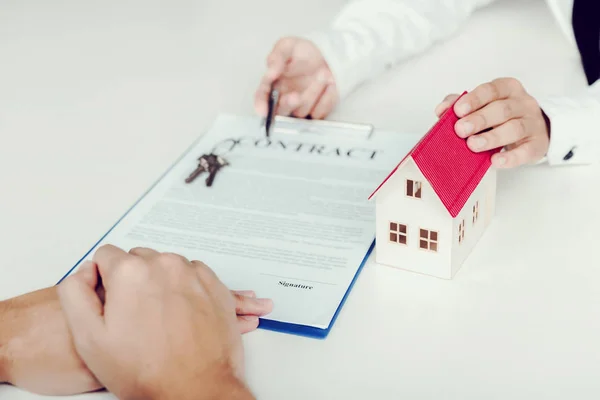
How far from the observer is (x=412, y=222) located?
715mm

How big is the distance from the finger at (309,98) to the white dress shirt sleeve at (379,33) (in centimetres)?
4

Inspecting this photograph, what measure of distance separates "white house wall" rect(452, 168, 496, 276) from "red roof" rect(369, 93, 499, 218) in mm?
19

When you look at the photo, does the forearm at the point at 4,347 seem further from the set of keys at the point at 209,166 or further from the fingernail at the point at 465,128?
the fingernail at the point at 465,128

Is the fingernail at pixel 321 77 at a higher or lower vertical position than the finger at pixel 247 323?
higher

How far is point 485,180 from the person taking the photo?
0.77 meters

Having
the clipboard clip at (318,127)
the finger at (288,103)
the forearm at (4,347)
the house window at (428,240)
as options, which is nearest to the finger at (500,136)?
the house window at (428,240)

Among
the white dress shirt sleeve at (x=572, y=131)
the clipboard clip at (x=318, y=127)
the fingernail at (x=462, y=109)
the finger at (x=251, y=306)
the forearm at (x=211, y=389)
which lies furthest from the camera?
the clipboard clip at (x=318, y=127)

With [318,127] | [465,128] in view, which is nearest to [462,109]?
[465,128]

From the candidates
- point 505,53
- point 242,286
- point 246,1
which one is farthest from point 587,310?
point 246,1

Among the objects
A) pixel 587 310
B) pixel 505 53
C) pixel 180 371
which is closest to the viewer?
pixel 180 371

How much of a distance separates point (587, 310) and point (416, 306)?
0.49 ft

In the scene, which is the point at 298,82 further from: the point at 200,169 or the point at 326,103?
the point at 200,169

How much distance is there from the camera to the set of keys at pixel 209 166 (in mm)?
896

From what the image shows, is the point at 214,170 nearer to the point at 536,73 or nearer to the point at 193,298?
the point at 193,298
